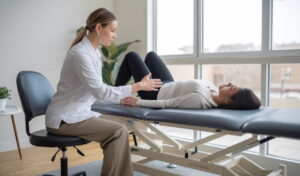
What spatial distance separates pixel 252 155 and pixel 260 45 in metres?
0.94

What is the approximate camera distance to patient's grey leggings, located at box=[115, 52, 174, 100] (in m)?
2.35

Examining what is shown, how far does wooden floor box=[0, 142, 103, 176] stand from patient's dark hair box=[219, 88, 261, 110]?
1506 millimetres

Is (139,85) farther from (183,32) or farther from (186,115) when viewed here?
(183,32)

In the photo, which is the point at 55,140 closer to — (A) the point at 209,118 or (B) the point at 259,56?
(A) the point at 209,118

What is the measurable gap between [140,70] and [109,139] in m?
0.83

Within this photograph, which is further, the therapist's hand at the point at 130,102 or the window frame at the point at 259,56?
the window frame at the point at 259,56

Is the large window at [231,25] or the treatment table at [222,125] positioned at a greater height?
the large window at [231,25]

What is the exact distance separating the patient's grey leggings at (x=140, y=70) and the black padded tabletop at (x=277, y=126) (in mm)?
1040

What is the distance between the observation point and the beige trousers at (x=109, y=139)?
1.62m

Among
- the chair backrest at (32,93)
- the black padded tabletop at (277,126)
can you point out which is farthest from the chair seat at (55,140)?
the black padded tabletop at (277,126)

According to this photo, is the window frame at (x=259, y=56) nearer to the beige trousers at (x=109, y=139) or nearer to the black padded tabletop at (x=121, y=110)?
the black padded tabletop at (x=121, y=110)

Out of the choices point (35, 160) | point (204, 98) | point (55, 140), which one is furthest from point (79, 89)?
point (35, 160)

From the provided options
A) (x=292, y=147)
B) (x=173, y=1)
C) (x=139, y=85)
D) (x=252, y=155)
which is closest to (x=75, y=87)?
(x=139, y=85)

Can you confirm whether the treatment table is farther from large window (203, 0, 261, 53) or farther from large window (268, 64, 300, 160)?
large window (203, 0, 261, 53)
